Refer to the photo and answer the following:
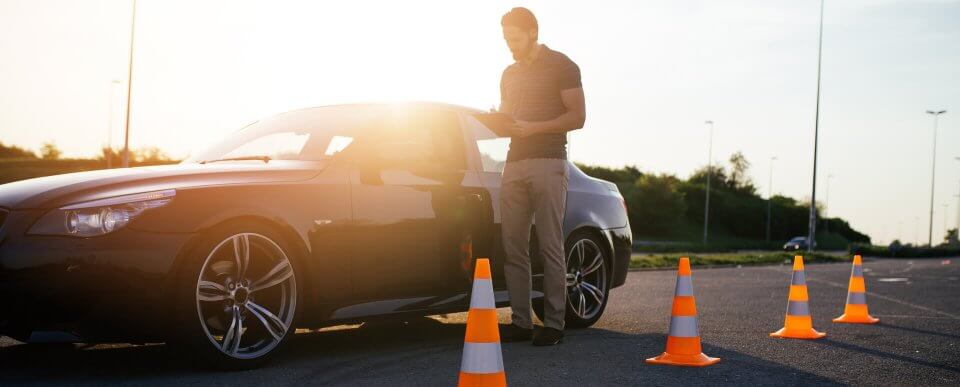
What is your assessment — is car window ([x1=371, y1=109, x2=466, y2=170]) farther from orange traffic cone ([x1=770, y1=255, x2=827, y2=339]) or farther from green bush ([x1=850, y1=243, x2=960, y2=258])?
green bush ([x1=850, y1=243, x2=960, y2=258])

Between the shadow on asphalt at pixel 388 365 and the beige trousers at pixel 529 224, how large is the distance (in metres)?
0.27

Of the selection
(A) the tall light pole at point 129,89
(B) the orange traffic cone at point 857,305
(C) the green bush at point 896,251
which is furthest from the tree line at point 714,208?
(B) the orange traffic cone at point 857,305

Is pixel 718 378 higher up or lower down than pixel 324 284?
lower down

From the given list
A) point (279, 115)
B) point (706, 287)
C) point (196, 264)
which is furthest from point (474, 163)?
point (706, 287)

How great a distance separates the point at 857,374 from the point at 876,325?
3.17m

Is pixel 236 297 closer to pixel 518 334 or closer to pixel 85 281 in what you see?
pixel 85 281

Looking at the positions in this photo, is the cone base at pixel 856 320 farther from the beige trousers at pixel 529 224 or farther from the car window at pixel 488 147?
the car window at pixel 488 147

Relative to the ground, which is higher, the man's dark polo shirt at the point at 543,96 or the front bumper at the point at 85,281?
the man's dark polo shirt at the point at 543,96

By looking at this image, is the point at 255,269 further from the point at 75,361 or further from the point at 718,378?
the point at 718,378

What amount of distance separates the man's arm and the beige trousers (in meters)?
0.20

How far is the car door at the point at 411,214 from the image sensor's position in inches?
226

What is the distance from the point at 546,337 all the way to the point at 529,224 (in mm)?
729

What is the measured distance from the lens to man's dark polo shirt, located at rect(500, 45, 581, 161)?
21.0 feet

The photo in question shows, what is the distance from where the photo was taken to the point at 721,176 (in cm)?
13988
